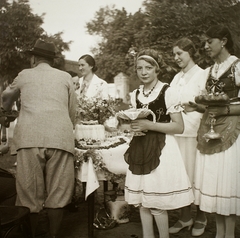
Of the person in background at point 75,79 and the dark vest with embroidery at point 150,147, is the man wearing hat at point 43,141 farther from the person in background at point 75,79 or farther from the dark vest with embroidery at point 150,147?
the person in background at point 75,79

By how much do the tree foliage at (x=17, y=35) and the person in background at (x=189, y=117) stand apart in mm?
1402

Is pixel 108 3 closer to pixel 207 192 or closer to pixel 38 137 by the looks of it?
pixel 38 137

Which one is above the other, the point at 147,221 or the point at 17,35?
the point at 17,35

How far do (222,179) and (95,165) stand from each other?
3.66ft

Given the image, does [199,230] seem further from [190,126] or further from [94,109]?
[94,109]

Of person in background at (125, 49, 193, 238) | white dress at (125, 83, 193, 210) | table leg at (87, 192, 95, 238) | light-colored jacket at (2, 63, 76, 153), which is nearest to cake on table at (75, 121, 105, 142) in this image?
light-colored jacket at (2, 63, 76, 153)

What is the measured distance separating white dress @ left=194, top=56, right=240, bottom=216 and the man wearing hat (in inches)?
45.3

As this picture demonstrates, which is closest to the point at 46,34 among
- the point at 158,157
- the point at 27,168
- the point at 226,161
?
the point at 27,168

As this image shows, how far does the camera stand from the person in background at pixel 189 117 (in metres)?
2.95

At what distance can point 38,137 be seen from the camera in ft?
8.16

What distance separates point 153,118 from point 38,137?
969 millimetres

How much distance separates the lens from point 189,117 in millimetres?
3010

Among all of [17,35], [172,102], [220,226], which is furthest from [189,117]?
[17,35]

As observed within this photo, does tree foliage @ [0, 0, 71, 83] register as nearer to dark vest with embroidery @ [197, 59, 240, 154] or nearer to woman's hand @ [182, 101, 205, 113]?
woman's hand @ [182, 101, 205, 113]
